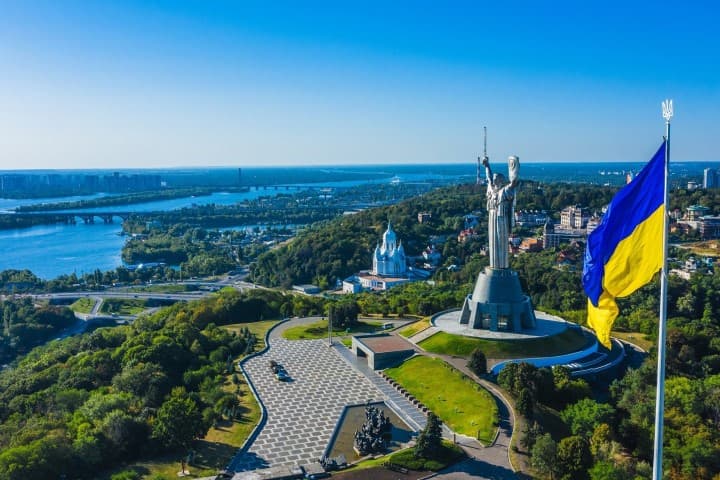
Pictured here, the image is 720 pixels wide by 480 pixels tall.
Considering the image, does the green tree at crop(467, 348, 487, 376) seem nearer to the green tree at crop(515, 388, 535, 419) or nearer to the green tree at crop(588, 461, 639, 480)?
the green tree at crop(515, 388, 535, 419)

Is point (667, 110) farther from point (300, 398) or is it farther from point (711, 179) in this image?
point (711, 179)

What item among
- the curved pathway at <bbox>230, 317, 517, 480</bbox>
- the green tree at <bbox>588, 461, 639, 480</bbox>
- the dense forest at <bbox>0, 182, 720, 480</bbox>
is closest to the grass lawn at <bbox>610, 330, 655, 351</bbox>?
the dense forest at <bbox>0, 182, 720, 480</bbox>

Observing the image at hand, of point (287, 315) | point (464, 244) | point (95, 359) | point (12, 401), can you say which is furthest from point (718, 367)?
point (464, 244)

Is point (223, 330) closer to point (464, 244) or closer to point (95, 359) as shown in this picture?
point (95, 359)

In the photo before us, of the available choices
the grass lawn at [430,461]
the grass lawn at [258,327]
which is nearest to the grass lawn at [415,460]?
the grass lawn at [430,461]

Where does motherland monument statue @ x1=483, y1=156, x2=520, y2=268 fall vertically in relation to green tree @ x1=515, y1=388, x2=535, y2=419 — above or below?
above

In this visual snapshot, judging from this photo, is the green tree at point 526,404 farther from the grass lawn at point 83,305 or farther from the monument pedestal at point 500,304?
the grass lawn at point 83,305

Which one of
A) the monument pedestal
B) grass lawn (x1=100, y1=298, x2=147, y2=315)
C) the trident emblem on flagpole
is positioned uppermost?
the trident emblem on flagpole
